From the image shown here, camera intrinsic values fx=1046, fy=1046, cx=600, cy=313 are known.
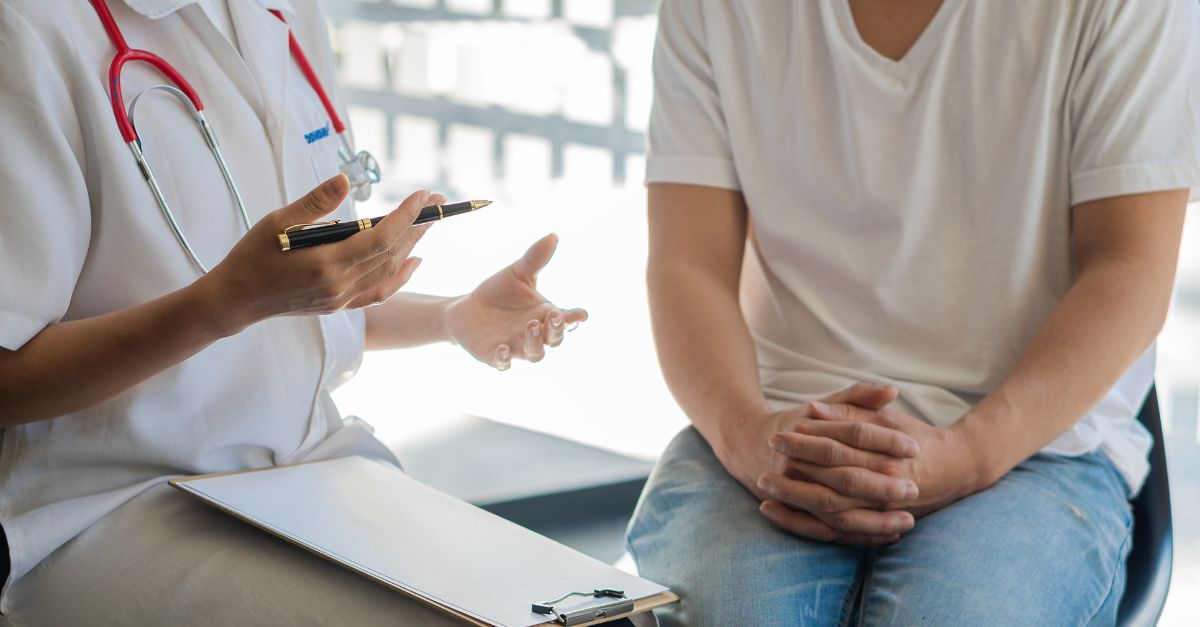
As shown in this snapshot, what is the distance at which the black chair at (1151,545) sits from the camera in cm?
111

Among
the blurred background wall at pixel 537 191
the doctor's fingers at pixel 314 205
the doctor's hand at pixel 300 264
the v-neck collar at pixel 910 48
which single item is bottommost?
the blurred background wall at pixel 537 191

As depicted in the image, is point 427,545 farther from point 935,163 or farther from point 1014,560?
point 935,163

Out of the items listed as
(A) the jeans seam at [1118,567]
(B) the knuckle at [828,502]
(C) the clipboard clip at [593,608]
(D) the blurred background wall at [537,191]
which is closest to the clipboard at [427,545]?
(C) the clipboard clip at [593,608]

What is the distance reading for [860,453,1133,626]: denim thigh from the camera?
97 cm

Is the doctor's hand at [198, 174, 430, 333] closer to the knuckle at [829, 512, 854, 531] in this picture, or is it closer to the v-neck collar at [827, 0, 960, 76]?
the knuckle at [829, 512, 854, 531]

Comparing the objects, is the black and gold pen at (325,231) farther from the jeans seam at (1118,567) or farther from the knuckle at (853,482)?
the jeans seam at (1118,567)

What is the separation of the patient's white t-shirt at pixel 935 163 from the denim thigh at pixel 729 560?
200mm

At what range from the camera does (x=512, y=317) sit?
122 centimetres

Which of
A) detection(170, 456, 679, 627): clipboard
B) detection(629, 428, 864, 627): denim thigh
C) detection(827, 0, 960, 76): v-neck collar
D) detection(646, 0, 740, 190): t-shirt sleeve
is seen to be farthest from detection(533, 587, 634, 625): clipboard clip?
detection(827, 0, 960, 76): v-neck collar

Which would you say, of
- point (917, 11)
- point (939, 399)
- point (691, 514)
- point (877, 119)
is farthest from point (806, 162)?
point (691, 514)

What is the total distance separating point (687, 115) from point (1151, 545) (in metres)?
0.75

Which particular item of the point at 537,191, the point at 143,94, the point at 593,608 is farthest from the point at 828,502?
the point at 537,191

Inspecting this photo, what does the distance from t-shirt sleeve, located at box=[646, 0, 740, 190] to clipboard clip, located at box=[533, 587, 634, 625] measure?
2.00ft

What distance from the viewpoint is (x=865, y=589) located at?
1.07 m
